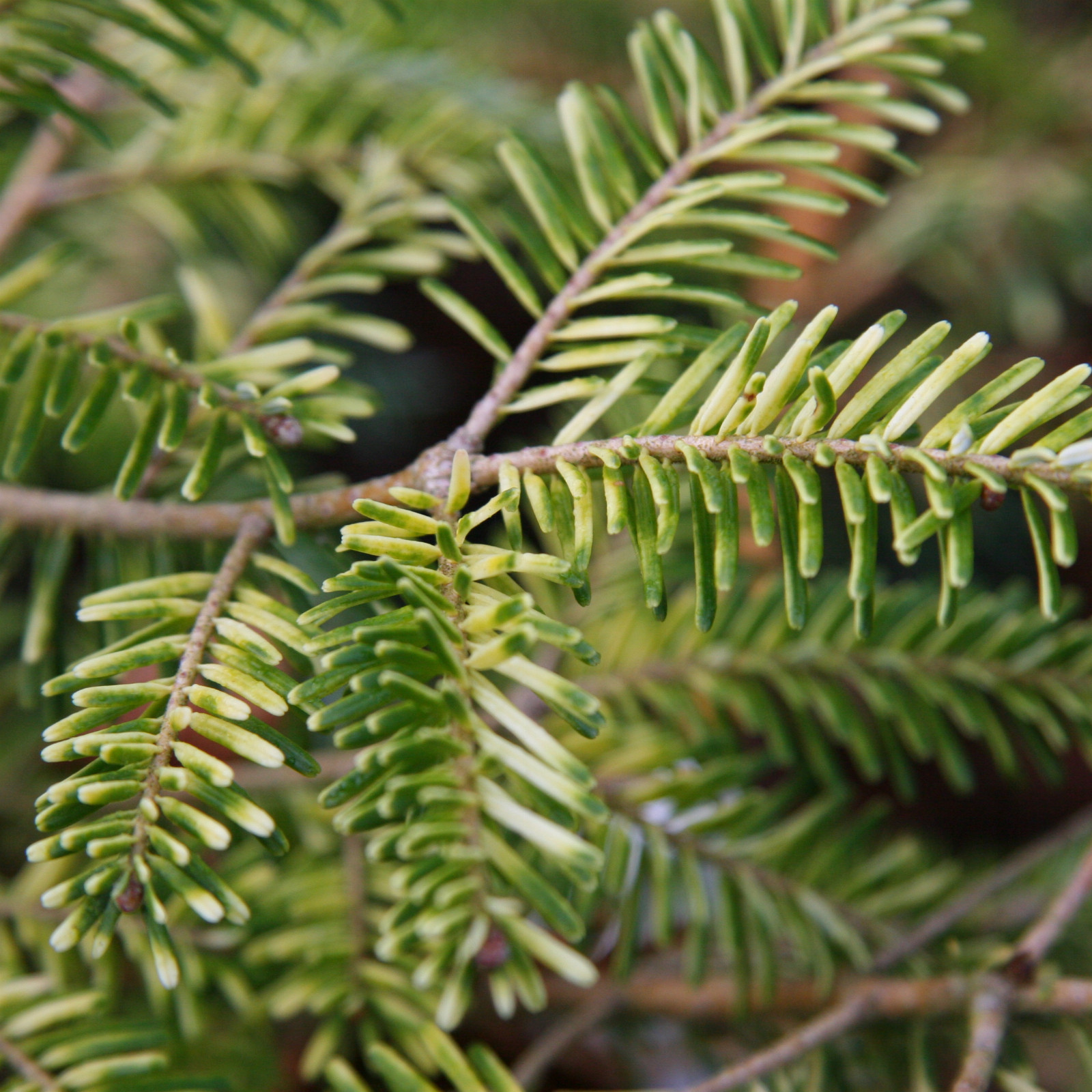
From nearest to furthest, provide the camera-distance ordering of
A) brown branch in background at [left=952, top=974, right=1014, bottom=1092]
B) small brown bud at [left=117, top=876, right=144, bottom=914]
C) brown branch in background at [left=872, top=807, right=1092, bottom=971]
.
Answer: small brown bud at [left=117, top=876, right=144, bottom=914] → brown branch in background at [left=952, top=974, right=1014, bottom=1092] → brown branch in background at [left=872, top=807, right=1092, bottom=971]

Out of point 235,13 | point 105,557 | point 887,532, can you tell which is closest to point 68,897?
point 105,557

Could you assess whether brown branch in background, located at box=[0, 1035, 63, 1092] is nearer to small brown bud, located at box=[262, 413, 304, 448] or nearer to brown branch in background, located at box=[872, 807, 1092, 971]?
small brown bud, located at box=[262, 413, 304, 448]

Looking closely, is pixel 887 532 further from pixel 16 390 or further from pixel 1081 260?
pixel 16 390

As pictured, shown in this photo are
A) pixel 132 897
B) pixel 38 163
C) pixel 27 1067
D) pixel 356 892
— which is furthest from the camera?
pixel 38 163

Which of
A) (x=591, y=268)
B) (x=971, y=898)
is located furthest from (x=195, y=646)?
(x=971, y=898)

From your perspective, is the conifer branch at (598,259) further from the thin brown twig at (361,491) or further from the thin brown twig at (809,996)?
the thin brown twig at (809,996)

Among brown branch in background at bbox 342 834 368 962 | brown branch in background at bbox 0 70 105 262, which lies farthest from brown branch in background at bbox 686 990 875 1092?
brown branch in background at bbox 0 70 105 262

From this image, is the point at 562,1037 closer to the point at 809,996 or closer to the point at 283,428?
the point at 809,996
